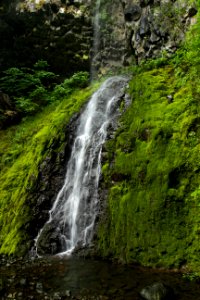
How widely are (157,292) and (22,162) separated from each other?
7.35 m

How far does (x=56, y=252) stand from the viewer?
909 cm

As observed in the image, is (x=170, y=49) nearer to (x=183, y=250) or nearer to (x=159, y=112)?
(x=159, y=112)

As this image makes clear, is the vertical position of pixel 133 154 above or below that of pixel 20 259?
above

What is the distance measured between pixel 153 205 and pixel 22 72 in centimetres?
1244

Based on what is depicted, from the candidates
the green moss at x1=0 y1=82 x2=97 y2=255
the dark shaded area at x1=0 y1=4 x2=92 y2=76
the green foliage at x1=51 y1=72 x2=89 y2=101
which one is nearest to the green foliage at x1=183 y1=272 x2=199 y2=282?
the green moss at x1=0 y1=82 x2=97 y2=255

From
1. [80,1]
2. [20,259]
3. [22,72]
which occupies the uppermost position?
[80,1]

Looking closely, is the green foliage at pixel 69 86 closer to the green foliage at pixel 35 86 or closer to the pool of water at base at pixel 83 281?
the green foliage at pixel 35 86

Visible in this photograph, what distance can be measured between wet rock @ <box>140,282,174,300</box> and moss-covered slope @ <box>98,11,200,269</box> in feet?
4.55

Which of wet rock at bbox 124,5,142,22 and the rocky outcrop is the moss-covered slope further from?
wet rock at bbox 124,5,142,22

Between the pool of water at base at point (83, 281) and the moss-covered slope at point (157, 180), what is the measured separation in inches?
22.6

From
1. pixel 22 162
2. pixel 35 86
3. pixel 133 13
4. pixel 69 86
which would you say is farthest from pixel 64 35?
pixel 22 162

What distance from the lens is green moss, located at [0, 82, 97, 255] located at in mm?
9914

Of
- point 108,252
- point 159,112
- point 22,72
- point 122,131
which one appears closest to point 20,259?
point 108,252

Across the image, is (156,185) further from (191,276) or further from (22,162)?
(22,162)
